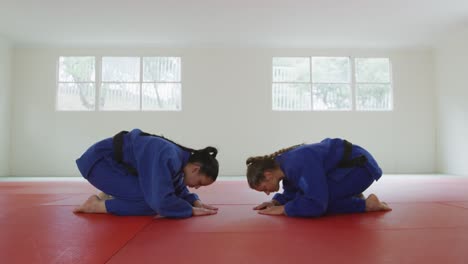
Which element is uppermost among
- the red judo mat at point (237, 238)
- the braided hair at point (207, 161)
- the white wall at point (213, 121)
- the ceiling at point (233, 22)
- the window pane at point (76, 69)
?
the ceiling at point (233, 22)

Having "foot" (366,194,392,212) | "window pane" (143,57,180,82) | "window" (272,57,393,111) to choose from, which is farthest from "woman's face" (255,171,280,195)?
"window pane" (143,57,180,82)

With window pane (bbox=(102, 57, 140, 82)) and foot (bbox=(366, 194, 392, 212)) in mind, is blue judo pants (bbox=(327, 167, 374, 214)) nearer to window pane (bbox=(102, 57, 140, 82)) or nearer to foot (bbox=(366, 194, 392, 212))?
foot (bbox=(366, 194, 392, 212))

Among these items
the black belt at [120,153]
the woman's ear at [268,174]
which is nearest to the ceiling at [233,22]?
the black belt at [120,153]

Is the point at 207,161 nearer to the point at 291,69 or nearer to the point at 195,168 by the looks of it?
the point at 195,168

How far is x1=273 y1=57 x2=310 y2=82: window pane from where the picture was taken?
10891 mm

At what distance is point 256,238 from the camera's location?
7.25 ft

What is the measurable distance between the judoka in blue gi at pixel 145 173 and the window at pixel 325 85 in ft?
26.6

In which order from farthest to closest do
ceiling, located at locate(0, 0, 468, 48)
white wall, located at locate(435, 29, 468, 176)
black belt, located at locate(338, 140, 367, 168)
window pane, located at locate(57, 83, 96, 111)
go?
window pane, located at locate(57, 83, 96, 111)
white wall, located at locate(435, 29, 468, 176)
ceiling, located at locate(0, 0, 468, 48)
black belt, located at locate(338, 140, 367, 168)

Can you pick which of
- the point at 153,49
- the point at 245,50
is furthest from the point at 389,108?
the point at 153,49

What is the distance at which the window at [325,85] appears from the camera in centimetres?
1088

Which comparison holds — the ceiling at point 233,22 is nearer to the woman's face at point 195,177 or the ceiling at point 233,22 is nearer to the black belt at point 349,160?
the black belt at point 349,160

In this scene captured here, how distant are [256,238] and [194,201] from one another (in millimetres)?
1291

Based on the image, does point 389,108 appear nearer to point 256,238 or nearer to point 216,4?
point 216,4

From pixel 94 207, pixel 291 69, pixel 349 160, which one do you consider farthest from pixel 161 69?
pixel 349 160
